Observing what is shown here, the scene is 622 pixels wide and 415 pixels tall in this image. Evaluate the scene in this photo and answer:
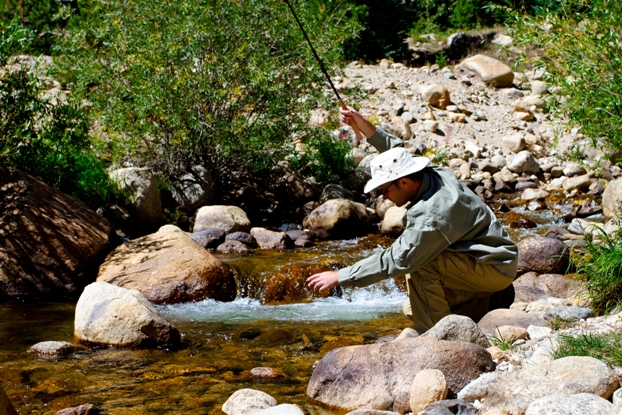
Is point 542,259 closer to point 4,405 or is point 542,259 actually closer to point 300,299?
point 300,299

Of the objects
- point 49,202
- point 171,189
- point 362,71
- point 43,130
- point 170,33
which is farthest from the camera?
point 362,71

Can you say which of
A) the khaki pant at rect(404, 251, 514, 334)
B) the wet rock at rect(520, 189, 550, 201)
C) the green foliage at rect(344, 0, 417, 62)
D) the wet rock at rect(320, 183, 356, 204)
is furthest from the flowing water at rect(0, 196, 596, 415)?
the green foliage at rect(344, 0, 417, 62)

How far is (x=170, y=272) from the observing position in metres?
8.20

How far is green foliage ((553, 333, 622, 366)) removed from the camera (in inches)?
158

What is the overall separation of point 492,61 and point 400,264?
17267 mm

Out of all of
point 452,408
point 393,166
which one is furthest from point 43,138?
point 452,408

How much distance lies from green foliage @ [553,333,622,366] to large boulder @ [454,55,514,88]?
16745 millimetres

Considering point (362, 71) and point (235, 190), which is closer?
point (235, 190)

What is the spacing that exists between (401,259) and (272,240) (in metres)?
6.14

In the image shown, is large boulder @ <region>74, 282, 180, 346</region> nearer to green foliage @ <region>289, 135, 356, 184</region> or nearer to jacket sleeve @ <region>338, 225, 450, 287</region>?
jacket sleeve @ <region>338, 225, 450, 287</region>

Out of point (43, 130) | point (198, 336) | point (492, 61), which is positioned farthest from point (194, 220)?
point (492, 61)

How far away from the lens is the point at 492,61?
2077cm

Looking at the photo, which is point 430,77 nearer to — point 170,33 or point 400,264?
point 170,33

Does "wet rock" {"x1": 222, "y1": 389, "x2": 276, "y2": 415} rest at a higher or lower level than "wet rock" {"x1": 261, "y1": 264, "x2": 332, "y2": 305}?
higher
